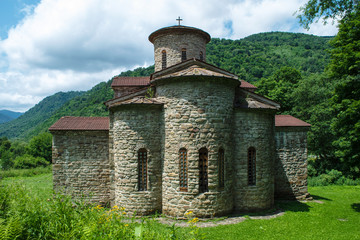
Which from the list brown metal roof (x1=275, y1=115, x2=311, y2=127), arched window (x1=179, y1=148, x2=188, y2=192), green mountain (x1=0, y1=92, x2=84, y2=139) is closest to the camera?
arched window (x1=179, y1=148, x2=188, y2=192)

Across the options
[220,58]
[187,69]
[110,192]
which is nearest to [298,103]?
[187,69]

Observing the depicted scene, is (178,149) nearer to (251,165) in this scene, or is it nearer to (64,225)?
(251,165)

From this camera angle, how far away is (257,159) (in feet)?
37.2

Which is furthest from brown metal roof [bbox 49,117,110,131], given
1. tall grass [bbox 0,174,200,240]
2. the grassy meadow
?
tall grass [bbox 0,174,200,240]

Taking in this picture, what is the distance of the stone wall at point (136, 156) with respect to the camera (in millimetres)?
10648

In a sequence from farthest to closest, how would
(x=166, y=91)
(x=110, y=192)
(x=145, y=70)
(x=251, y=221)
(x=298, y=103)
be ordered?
(x=145, y=70), (x=298, y=103), (x=110, y=192), (x=166, y=91), (x=251, y=221)

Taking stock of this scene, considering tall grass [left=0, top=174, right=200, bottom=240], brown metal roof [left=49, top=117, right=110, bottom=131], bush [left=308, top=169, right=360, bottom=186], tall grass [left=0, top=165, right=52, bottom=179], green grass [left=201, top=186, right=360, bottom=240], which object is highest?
brown metal roof [left=49, top=117, right=110, bottom=131]

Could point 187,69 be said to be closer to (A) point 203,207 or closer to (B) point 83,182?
(A) point 203,207

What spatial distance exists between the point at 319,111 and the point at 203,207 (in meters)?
19.5

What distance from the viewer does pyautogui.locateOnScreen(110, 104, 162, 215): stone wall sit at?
34.9 feet

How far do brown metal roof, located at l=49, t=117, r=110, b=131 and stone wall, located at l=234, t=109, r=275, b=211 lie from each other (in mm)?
6705

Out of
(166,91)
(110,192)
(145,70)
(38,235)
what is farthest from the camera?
(145,70)

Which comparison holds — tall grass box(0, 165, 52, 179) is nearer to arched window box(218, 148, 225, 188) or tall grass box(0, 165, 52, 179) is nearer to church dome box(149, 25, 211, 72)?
church dome box(149, 25, 211, 72)

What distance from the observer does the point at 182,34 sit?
14.6 m
